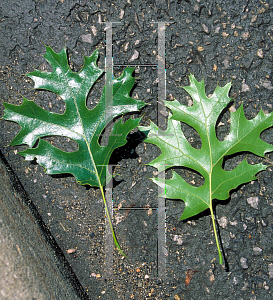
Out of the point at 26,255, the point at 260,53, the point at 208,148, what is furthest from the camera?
the point at 260,53

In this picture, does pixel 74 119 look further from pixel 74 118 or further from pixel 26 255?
pixel 26 255

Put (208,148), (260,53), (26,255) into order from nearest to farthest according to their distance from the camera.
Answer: (26,255) < (208,148) < (260,53)

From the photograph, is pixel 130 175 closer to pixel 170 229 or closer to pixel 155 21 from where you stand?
pixel 170 229

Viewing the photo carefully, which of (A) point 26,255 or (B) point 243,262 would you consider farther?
(B) point 243,262

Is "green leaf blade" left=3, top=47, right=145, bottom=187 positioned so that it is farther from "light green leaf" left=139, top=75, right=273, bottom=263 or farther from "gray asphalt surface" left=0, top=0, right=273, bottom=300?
"light green leaf" left=139, top=75, right=273, bottom=263

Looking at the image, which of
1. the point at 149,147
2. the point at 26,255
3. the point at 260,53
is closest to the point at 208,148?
the point at 149,147

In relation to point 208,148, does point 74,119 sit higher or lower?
higher

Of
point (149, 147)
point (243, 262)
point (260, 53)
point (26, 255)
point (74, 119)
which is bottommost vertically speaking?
point (243, 262)

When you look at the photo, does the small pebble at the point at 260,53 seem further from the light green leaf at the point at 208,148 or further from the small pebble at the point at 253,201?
the small pebble at the point at 253,201

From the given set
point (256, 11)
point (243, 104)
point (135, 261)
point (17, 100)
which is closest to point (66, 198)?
point (135, 261)

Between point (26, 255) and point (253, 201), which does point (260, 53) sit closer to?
point (253, 201)
